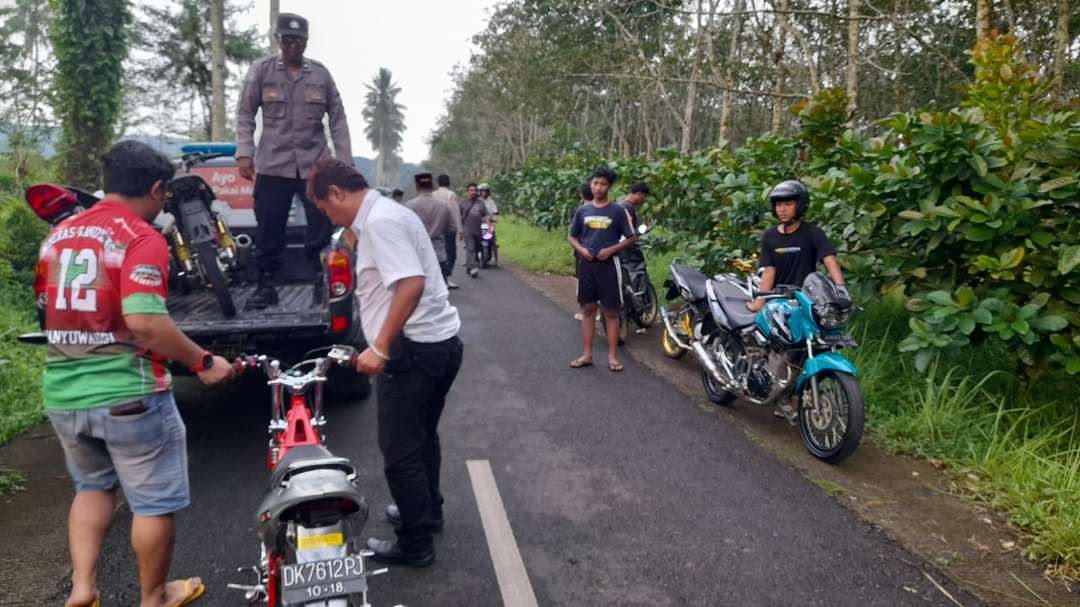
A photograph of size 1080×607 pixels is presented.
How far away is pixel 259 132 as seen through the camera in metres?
5.83

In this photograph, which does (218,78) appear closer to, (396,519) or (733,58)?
(733,58)

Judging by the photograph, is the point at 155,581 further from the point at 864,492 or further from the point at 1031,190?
the point at 1031,190

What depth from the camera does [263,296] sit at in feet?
18.1

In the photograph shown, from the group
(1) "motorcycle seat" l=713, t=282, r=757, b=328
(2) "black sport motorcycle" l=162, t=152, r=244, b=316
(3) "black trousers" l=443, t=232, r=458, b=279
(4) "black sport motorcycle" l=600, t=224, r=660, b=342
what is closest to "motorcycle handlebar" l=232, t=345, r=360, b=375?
(2) "black sport motorcycle" l=162, t=152, r=244, b=316

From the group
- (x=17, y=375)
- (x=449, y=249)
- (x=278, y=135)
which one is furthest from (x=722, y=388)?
(x=449, y=249)

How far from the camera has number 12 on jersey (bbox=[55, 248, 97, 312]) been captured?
2631 millimetres

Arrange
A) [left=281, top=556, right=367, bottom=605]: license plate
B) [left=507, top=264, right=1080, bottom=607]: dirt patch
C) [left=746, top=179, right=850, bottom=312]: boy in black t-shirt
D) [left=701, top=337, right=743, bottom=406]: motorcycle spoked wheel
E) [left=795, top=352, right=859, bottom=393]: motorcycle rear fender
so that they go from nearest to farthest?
[left=281, top=556, right=367, bottom=605]: license plate, [left=507, top=264, right=1080, bottom=607]: dirt patch, [left=795, top=352, right=859, bottom=393]: motorcycle rear fender, [left=746, top=179, right=850, bottom=312]: boy in black t-shirt, [left=701, top=337, right=743, bottom=406]: motorcycle spoked wheel

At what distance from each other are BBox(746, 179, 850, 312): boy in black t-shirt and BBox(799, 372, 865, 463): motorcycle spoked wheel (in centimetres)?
84

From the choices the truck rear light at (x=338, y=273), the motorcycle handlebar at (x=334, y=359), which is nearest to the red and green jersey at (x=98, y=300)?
the motorcycle handlebar at (x=334, y=359)

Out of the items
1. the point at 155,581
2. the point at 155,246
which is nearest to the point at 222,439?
the point at 155,581

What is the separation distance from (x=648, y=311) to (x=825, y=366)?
13.7ft

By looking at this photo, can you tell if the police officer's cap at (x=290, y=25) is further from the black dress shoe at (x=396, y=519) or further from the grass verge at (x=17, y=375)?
the black dress shoe at (x=396, y=519)

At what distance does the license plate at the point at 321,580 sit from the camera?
2328 millimetres

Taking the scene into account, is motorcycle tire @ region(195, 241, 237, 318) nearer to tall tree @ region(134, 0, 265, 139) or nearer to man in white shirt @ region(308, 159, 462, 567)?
man in white shirt @ region(308, 159, 462, 567)
